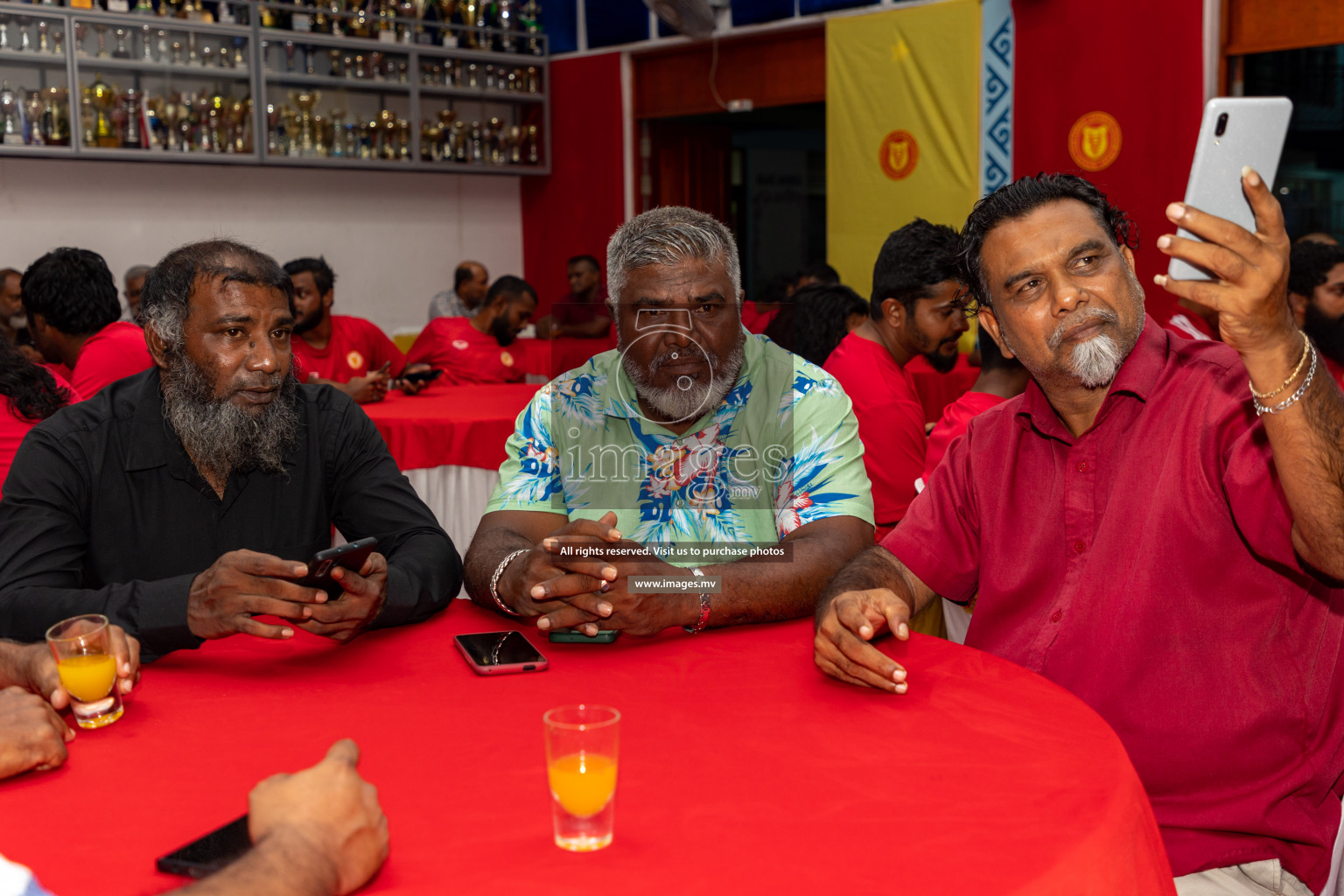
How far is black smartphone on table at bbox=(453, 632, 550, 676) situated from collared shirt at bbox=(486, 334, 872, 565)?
1.19 feet

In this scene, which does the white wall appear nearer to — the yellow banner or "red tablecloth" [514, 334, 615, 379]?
the yellow banner

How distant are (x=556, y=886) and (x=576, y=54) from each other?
8.78 m

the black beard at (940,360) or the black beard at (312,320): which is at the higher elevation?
the black beard at (312,320)

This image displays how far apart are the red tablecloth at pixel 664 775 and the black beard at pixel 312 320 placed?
4.29 m

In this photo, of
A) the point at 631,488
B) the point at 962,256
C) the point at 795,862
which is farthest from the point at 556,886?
the point at 962,256

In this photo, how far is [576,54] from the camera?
893 cm

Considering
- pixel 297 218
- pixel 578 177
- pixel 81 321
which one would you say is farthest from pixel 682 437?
pixel 578 177

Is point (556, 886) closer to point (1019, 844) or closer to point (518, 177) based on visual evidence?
point (1019, 844)

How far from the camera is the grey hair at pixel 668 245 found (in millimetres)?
2041

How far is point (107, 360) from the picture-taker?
3783mm

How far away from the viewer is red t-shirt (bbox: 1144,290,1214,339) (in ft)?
14.5

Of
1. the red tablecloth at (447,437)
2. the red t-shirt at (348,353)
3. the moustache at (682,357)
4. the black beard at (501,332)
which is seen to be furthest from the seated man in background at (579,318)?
the black beard at (501,332)

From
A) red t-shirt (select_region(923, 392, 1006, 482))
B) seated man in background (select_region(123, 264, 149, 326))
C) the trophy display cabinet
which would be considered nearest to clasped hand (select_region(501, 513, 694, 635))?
red t-shirt (select_region(923, 392, 1006, 482))

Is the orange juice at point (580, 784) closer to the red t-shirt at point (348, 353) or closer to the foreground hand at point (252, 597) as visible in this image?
the foreground hand at point (252, 597)
